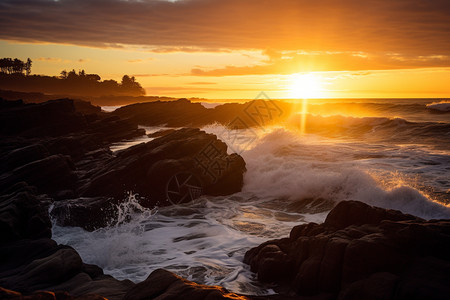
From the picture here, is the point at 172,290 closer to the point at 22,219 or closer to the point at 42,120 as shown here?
the point at 22,219

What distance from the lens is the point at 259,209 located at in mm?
13062

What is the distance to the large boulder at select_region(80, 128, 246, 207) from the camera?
Answer: 1405 centimetres

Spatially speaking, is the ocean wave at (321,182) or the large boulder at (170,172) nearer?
the ocean wave at (321,182)

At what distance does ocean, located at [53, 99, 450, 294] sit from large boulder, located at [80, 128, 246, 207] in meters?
0.57

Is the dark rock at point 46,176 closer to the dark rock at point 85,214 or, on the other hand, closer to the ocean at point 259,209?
the dark rock at point 85,214

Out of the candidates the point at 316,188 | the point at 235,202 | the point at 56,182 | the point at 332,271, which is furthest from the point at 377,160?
the point at 56,182

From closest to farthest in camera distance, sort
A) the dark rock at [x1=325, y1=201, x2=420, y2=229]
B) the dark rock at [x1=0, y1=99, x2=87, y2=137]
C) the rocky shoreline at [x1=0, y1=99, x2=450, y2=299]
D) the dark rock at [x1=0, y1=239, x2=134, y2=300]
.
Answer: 1. the rocky shoreline at [x1=0, y1=99, x2=450, y2=299]
2. the dark rock at [x1=0, y1=239, x2=134, y2=300]
3. the dark rock at [x1=325, y1=201, x2=420, y2=229]
4. the dark rock at [x1=0, y1=99, x2=87, y2=137]

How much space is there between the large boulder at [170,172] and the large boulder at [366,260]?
25.8ft

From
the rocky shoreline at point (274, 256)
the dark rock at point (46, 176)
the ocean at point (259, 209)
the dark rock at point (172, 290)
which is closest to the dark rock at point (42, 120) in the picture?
the dark rock at point (46, 176)

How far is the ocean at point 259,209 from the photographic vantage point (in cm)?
841

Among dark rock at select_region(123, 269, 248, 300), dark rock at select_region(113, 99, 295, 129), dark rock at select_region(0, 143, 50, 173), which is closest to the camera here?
dark rock at select_region(123, 269, 248, 300)

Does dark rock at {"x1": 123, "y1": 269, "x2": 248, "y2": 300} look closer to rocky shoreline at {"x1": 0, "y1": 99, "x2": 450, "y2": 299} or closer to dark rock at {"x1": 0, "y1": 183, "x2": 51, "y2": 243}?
rocky shoreline at {"x1": 0, "y1": 99, "x2": 450, "y2": 299}

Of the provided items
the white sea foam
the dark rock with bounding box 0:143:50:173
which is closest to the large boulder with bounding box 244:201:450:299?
the white sea foam

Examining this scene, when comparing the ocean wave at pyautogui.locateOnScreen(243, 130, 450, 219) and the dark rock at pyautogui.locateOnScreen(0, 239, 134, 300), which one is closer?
the dark rock at pyautogui.locateOnScreen(0, 239, 134, 300)
